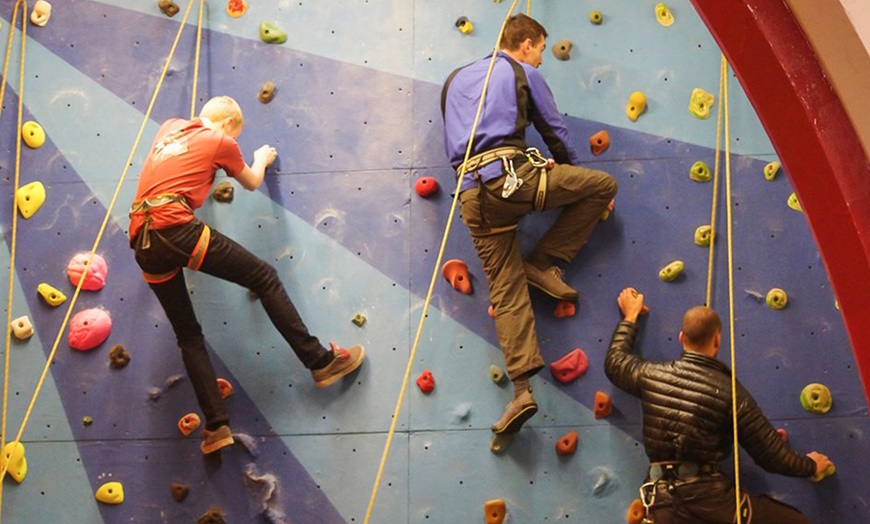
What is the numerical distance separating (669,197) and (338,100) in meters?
1.28

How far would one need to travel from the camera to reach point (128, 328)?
4.04 metres

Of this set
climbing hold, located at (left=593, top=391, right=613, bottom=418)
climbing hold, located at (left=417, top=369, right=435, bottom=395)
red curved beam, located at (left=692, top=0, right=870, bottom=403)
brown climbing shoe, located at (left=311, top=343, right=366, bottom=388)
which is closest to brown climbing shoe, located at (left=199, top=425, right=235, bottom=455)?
brown climbing shoe, located at (left=311, top=343, right=366, bottom=388)

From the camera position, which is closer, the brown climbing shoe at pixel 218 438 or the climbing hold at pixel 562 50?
the brown climbing shoe at pixel 218 438

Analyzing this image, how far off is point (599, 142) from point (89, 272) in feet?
6.34

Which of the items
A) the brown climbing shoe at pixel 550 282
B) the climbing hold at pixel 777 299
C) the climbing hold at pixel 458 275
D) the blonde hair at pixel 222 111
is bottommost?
the climbing hold at pixel 458 275

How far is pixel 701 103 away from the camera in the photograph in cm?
398

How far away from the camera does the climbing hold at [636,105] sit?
399cm

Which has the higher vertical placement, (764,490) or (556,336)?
(556,336)

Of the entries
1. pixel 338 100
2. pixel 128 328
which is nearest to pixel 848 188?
pixel 338 100

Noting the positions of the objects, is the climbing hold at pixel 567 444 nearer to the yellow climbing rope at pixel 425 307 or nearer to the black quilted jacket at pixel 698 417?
the black quilted jacket at pixel 698 417

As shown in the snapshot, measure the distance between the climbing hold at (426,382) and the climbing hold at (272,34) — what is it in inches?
55.4

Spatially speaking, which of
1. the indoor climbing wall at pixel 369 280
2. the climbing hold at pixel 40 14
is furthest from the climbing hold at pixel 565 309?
the climbing hold at pixel 40 14

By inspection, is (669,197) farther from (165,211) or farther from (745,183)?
(165,211)

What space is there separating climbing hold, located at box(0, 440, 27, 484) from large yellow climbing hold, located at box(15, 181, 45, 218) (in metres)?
0.87
